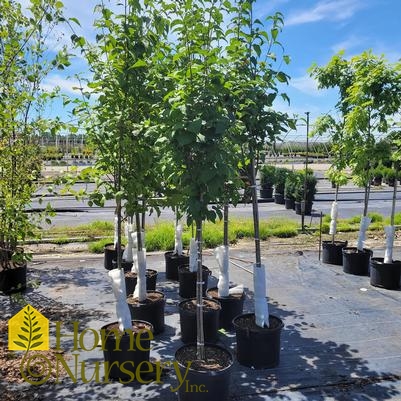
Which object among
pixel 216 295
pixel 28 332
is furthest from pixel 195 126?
pixel 28 332

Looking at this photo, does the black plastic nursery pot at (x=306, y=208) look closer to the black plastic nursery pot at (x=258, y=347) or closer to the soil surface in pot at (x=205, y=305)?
the soil surface in pot at (x=205, y=305)

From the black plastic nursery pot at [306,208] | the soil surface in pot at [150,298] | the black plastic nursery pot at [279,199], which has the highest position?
the black plastic nursery pot at [279,199]

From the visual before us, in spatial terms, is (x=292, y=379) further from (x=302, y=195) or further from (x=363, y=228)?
(x=302, y=195)

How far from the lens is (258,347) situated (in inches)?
133

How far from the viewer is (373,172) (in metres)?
5.64

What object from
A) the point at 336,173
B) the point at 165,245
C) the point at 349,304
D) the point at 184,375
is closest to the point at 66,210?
the point at 165,245

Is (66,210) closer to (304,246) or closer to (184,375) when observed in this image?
(304,246)

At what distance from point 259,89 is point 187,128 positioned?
102 cm

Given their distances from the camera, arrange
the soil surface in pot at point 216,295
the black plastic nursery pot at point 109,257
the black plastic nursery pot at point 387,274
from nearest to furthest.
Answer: the soil surface in pot at point 216,295 → the black plastic nursery pot at point 387,274 → the black plastic nursery pot at point 109,257

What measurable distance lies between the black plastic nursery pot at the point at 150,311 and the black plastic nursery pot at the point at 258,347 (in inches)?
36.2

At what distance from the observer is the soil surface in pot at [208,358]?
289 cm

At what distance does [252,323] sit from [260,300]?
0.29 m

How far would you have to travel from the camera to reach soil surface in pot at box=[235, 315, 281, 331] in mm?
3545

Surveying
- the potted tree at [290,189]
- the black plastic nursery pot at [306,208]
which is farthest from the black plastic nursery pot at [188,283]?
the potted tree at [290,189]
